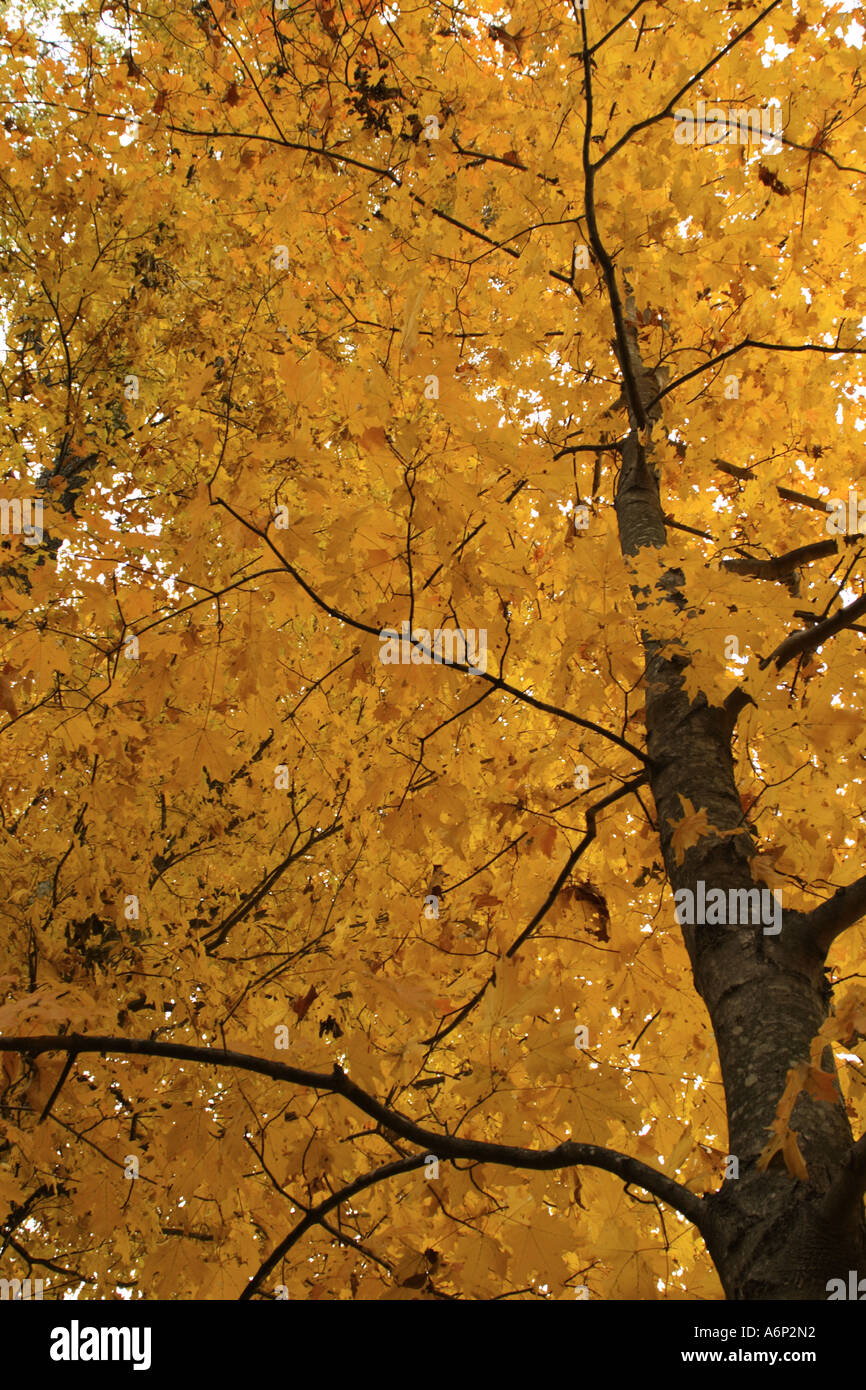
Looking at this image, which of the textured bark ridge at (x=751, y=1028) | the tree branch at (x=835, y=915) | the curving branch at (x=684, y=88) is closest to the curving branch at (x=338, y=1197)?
the textured bark ridge at (x=751, y=1028)

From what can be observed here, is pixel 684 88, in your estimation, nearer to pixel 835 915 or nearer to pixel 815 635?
pixel 815 635

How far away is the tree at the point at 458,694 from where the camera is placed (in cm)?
165

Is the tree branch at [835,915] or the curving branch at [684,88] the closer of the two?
the tree branch at [835,915]

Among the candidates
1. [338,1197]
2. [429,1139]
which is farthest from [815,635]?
[338,1197]

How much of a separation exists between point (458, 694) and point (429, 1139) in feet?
3.65

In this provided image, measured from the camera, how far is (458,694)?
86.9 inches

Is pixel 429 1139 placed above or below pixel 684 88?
below

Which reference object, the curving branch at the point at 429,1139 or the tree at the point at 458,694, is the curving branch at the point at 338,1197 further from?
the curving branch at the point at 429,1139

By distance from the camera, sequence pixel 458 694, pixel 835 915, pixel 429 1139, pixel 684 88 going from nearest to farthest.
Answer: pixel 429 1139 < pixel 835 915 < pixel 684 88 < pixel 458 694

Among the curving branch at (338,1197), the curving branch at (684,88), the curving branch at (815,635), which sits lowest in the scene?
the curving branch at (338,1197)

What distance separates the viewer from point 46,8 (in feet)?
24.5

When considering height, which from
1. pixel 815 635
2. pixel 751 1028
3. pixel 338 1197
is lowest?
pixel 338 1197
